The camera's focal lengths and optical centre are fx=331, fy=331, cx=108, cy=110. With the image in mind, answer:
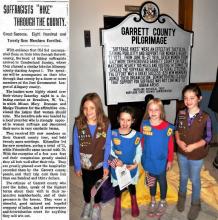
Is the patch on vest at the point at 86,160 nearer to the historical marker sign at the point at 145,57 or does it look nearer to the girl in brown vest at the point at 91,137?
the girl in brown vest at the point at 91,137

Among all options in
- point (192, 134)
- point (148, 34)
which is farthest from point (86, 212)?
point (148, 34)

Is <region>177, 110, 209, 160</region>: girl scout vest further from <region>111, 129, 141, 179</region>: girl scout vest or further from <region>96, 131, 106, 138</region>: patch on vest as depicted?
<region>96, 131, 106, 138</region>: patch on vest

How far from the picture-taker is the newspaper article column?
210 cm

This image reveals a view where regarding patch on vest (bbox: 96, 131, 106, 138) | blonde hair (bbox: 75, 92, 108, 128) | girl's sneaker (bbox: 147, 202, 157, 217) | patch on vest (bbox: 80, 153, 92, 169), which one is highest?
blonde hair (bbox: 75, 92, 108, 128)

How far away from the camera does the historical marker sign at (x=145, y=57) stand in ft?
15.2

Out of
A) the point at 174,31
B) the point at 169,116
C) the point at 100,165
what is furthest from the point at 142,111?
the point at 100,165

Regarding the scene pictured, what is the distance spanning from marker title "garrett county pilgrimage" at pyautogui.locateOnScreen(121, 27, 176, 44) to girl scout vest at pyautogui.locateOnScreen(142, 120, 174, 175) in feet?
6.46

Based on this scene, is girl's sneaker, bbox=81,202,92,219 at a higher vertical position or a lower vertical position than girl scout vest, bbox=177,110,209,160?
lower

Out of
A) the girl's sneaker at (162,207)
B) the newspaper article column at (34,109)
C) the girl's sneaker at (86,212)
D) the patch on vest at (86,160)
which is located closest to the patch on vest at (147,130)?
the patch on vest at (86,160)

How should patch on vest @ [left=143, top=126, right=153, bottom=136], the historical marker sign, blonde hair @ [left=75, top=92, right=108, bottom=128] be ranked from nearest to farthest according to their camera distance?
blonde hair @ [left=75, top=92, right=108, bottom=128], patch on vest @ [left=143, top=126, right=153, bottom=136], the historical marker sign

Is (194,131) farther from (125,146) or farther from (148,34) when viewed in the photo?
(148,34)

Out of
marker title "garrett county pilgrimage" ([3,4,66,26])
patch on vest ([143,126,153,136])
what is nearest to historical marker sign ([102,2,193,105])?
patch on vest ([143,126,153,136])

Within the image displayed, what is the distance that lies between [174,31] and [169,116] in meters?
1.38

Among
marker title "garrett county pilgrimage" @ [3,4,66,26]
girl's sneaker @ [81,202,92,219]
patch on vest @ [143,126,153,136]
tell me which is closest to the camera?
marker title "garrett county pilgrimage" @ [3,4,66,26]
